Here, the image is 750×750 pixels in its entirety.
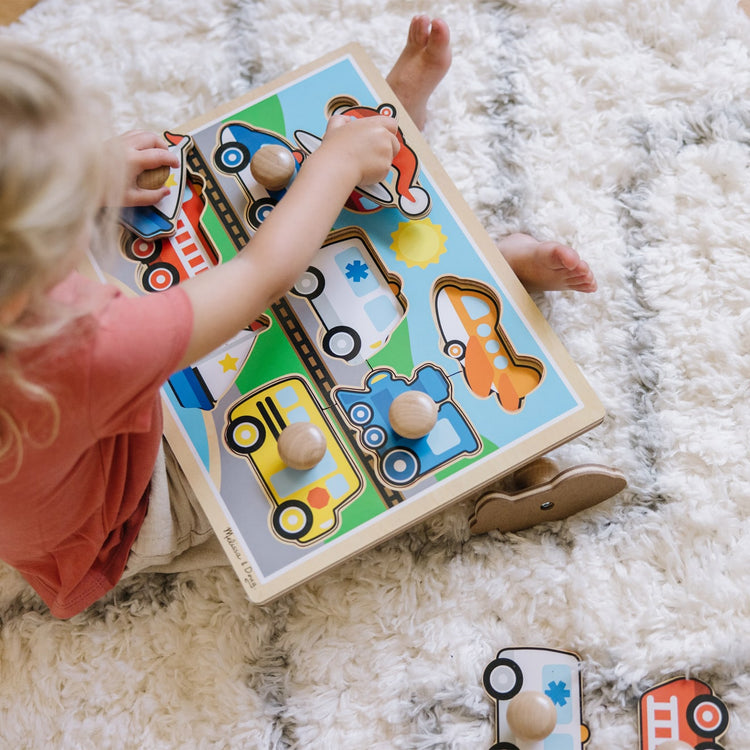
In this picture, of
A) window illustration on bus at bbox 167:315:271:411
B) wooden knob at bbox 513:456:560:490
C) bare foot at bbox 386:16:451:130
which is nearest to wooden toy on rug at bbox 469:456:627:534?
wooden knob at bbox 513:456:560:490

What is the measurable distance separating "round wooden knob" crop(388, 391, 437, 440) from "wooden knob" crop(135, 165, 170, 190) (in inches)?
11.7

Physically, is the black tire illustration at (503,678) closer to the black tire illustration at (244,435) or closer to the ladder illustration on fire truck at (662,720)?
the ladder illustration on fire truck at (662,720)

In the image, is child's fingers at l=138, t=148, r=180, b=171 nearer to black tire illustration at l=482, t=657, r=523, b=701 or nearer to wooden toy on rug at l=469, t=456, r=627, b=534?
wooden toy on rug at l=469, t=456, r=627, b=534

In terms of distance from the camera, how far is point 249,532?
661mm

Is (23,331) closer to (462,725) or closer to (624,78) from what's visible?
(462,725)

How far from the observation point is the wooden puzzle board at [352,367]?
0.67m

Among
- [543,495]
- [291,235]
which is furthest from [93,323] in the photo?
[543,495]

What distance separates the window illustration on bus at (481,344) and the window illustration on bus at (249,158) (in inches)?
6.8

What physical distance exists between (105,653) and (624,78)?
813 mm

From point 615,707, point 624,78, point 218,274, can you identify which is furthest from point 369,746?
point 624,78

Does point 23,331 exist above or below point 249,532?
above

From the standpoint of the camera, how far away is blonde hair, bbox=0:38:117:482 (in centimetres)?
42

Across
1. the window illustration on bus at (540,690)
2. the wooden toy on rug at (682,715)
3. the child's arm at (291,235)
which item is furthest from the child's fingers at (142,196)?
the wooden toy on rug at (682,715)

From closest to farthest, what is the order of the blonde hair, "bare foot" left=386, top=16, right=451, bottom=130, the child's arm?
the blonde hair < the child's arm < "bare foot" left=386, top=16, right=451, bottom=130
